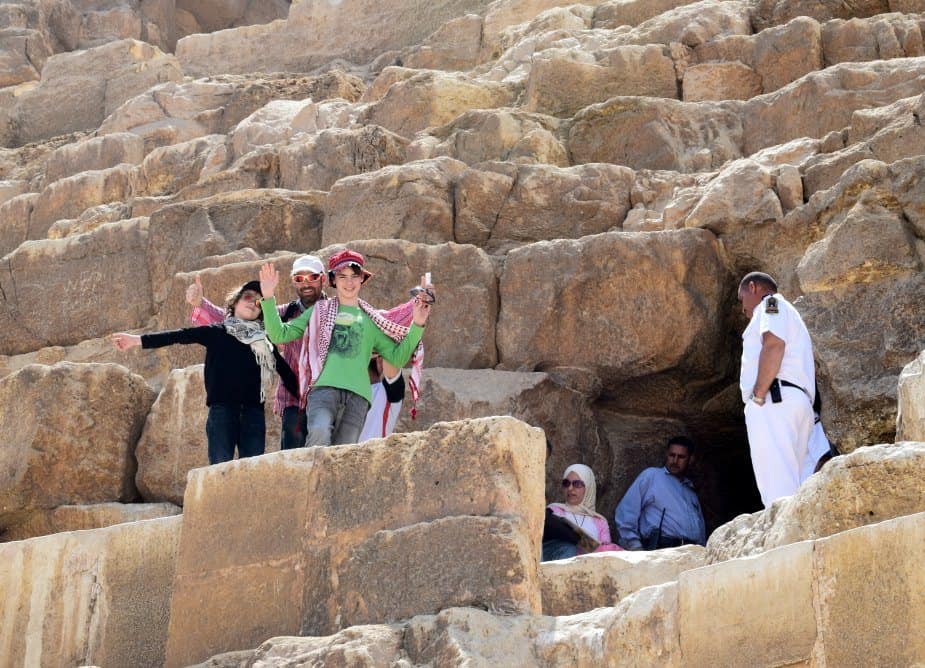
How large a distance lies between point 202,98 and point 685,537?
11.2 metres

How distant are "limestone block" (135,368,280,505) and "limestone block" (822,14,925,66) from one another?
6.05 m

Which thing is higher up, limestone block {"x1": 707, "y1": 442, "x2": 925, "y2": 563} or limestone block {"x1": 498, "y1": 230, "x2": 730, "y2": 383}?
limestone block {"x1": 707, "y1": 442, "x2": 925, "y2": 563}

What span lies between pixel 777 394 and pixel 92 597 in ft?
10.5

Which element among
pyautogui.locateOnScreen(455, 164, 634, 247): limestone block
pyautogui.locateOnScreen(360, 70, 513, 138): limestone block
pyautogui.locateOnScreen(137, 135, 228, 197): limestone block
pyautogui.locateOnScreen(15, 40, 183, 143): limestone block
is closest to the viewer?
pyautogui.locateOnScreen(455, 164, 634, 247): limestone block

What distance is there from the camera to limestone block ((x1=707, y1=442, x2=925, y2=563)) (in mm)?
4934

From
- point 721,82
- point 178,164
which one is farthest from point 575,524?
point 178,164

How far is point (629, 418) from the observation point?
9.71m

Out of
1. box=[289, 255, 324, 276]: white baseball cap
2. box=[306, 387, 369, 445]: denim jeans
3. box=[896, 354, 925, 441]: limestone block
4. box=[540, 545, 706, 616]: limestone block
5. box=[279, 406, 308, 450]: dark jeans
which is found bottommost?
box=[279, 406, 308, 450]: dark jeans

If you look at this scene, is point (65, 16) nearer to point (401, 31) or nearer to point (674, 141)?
point (401, 31)

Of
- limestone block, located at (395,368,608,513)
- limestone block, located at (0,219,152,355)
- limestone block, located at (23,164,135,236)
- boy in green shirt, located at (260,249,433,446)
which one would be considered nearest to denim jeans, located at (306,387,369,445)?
boy in green shirt, located at (260,249,433,446)

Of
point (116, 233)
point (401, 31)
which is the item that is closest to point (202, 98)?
point (401, 31)

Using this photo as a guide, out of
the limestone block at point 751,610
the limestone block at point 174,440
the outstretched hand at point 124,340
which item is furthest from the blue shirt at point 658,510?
the limestone block at point 751,610

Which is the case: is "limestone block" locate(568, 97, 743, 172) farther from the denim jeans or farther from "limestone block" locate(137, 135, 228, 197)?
the denim jeans

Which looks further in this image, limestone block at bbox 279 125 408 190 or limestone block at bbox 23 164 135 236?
limestone block at bbox 23 164 135 236
